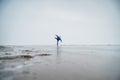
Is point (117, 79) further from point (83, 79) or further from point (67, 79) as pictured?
point (67, 79)

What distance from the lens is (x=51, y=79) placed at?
4.71 metres

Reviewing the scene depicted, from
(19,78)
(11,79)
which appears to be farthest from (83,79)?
(11,79)

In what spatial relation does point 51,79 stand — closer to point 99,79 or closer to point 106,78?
point 99,79

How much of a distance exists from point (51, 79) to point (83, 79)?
1.40m

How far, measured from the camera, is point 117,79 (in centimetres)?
463

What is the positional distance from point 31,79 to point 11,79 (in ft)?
2.96

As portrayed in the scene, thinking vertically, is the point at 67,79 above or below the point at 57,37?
below

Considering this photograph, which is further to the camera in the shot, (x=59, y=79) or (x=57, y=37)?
(x=57, y=37)

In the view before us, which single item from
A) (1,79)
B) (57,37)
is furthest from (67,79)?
(57,37)

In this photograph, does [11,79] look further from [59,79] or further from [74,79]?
[74,79]

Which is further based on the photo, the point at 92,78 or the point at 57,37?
the point at 57,37

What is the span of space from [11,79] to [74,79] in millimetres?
2790

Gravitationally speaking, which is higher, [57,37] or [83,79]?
[57,37]

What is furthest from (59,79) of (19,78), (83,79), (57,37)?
(57,37)
